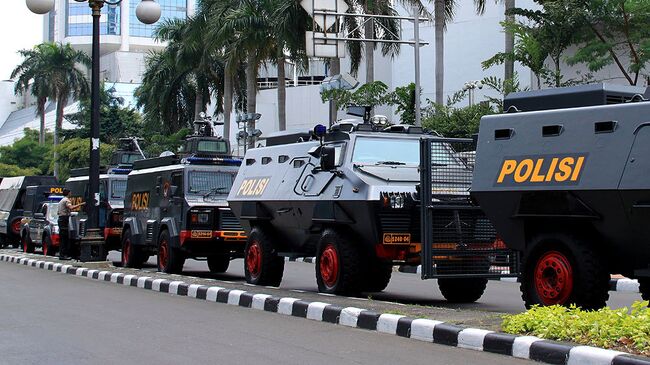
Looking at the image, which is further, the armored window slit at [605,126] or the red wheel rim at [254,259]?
the red wheel rim at [254,259]

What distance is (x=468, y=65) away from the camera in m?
46.2

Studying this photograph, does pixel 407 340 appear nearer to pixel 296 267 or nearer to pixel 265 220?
pixel 265 220

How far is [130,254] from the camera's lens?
21.7m

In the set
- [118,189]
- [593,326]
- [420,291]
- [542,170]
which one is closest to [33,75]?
[118,189]

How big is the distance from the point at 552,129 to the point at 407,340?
9.30ft

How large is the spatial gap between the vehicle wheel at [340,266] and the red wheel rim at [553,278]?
3375mm

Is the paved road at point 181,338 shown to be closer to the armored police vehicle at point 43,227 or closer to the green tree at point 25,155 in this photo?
the armored police vehicle at point 43,227

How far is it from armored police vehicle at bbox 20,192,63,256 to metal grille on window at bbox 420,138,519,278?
715 inches

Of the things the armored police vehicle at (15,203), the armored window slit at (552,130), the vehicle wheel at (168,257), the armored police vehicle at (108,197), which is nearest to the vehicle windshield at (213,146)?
the armored police vehicle at (108,197)

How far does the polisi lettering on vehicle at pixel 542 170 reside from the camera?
1005cm

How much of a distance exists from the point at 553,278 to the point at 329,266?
14.0 feet

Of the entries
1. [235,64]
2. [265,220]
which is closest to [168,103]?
[235,64]

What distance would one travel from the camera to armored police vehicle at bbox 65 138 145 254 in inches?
951

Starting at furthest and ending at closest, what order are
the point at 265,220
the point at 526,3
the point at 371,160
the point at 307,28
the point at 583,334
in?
the point at 526,3
the point at 307,28
the point at 265,220
the point at 371,160
the point at 583,334
